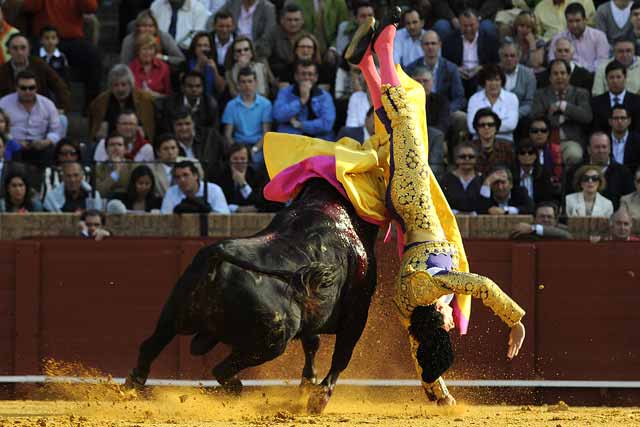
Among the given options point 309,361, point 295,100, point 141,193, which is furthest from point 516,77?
point 309,361

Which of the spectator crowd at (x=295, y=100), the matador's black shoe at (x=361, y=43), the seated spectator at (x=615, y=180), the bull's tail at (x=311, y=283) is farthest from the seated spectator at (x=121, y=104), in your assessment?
the bull's tail at (x=311, y=283)

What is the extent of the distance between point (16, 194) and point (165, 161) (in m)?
1.05

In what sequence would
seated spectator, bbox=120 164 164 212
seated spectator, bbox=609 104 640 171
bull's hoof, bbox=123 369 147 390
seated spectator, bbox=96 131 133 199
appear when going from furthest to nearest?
1. seated spectator, bbox=609 104 640 171
2. seated spectator, bbox=96 131 133 199
3. seated spectator, bbox=120 164 164 212
4. bull's hoof, bbox=123 369 147 390

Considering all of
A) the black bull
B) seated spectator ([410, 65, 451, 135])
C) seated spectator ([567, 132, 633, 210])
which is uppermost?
seated spectator ([410, 65, 451, 135])

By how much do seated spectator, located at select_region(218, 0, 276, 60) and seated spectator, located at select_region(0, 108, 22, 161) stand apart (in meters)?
2.15

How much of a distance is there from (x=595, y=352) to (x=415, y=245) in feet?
8.12

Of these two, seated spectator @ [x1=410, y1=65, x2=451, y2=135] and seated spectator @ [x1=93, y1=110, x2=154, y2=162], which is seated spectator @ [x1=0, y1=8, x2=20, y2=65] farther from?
seated spectator @ [x1=410, y1=65, x2=451, y2=135]

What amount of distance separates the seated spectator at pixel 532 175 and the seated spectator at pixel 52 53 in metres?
3.83

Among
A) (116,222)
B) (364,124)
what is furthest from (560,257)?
(116,222)

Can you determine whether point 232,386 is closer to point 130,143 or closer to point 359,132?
point 359,132

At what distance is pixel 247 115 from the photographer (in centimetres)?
1208

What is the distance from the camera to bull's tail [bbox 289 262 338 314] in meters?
7.71

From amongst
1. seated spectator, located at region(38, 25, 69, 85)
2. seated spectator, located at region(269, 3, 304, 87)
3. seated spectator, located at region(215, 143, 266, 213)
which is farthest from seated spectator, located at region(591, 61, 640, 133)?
seated spectator, located at region(38, 25, 69, 85)

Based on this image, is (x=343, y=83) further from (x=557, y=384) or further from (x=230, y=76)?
(x=557, y=384)
